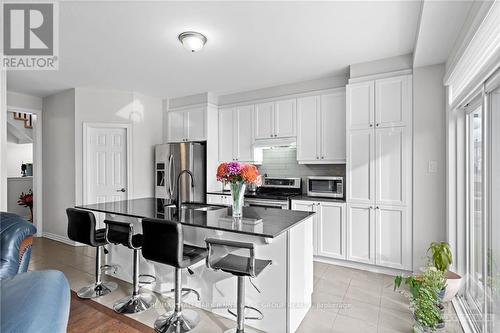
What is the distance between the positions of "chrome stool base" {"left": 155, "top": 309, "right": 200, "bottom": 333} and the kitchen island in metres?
0.19

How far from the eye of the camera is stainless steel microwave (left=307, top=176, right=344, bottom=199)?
3678mm

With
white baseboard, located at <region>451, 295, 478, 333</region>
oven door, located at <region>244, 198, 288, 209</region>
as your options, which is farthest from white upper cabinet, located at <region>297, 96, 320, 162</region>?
white baseboard, located at <region>451, 295, 478, 333</region>

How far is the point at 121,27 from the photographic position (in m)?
2.55

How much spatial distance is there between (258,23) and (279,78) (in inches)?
62.4

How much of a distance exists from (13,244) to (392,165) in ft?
12.4

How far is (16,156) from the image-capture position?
7.31 m

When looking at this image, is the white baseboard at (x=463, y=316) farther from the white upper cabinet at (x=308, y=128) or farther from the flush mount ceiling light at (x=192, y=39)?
the flush mount ceiling light at (x=192, y=39)

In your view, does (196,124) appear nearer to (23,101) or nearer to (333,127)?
(333,127)

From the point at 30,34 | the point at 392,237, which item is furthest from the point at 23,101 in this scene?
the point at 392,237

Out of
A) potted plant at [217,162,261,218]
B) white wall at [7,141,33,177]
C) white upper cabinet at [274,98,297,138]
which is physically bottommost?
potted plant at [217,162,261,218]

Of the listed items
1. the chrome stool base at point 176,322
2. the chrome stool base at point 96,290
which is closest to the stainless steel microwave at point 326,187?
the chrome stool base at point 176,322

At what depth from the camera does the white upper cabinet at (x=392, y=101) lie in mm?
3152

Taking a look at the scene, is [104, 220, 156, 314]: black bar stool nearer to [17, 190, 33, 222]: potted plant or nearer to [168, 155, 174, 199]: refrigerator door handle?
[168, 155, 174, 199]: refrigerator door handle

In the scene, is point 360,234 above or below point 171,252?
below
